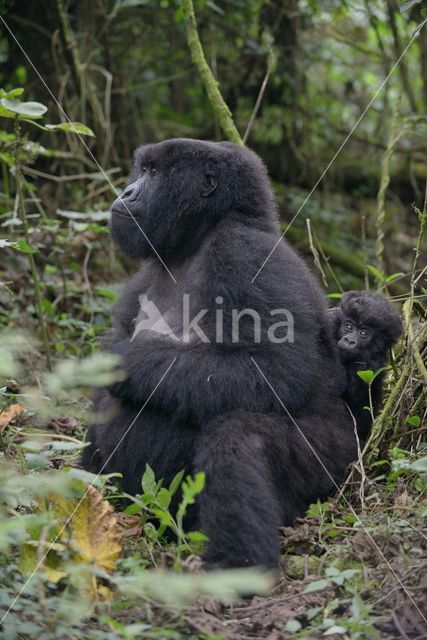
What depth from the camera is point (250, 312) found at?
371cm

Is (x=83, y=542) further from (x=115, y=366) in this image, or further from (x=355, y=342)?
(x=355, y=342)

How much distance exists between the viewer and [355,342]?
4.11 meters

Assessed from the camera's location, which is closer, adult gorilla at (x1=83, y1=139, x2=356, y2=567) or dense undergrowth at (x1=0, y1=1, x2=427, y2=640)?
dense undergrowth at (x1=0, y1=1, x2=427, y2=640)

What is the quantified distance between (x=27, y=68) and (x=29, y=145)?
2.08m

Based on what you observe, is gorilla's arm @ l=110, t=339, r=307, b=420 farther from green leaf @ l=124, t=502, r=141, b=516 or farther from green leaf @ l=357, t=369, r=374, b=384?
green leaf @ l=124, t=502, r=141, b=516

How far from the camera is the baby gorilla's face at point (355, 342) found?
4.11 meters

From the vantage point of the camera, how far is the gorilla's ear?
13.5 ft

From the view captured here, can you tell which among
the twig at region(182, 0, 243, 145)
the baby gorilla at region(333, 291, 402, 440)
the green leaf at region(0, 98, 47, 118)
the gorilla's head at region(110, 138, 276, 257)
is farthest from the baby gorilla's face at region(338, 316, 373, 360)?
the twig at region(182, 0, 243, 145)

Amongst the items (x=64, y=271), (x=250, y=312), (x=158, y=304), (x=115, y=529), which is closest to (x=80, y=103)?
(x=64, y=271)

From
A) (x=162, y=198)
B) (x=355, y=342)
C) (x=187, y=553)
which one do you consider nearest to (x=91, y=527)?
(x=187, y=553)

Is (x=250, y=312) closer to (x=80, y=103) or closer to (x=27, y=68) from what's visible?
(x=80, y=103)

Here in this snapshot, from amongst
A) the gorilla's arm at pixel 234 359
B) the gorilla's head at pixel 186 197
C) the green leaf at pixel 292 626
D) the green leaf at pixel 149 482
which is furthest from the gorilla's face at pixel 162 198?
the green leaf at pixel 292 626

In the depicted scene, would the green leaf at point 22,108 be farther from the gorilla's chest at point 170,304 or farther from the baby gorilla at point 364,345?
the baby gorilla at point 364,345

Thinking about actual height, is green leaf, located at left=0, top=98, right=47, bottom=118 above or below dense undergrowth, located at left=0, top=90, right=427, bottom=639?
above
